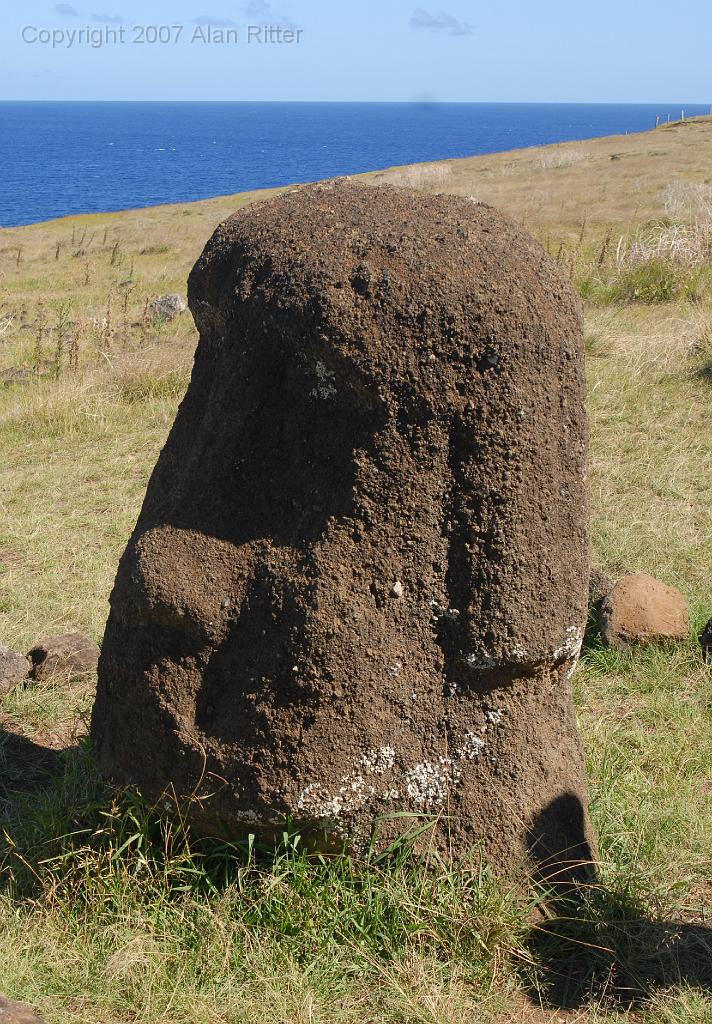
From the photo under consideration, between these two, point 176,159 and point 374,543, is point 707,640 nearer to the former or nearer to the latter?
point 374,543

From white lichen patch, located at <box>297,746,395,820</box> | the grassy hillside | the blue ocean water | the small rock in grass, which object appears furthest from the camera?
the blue ocean water

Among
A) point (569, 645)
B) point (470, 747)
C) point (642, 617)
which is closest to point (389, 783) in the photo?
point (470, 747)

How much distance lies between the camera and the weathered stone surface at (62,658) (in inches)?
175

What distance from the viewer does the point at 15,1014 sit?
7.52ft

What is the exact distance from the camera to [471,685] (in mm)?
2910

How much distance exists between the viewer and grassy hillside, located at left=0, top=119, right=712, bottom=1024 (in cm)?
266

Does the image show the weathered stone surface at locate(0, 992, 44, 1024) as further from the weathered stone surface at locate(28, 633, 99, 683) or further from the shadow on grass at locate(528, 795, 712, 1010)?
the weathered stone surface at locate(28, 633, 99, 683)

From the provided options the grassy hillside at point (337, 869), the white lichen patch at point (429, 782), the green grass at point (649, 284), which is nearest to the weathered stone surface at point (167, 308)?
the green grass at point (649, 284)

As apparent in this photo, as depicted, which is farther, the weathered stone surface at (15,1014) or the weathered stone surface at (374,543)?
the weathered stone surface at (374,543)

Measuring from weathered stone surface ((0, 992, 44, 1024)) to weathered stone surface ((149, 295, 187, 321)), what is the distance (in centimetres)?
1124

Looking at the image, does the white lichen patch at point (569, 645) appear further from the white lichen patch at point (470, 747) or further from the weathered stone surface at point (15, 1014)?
the weathered stone surface at point (15, 1014)

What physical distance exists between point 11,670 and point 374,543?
88.6 inches

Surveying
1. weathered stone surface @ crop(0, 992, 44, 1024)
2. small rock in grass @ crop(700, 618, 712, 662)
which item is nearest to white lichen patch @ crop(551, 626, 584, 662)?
weathered stone surface @ crop(0, 992, 44, 1024)

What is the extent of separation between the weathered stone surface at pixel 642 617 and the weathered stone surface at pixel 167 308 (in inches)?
372
